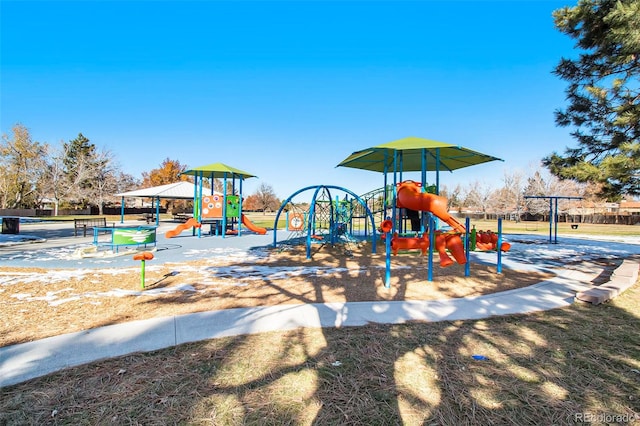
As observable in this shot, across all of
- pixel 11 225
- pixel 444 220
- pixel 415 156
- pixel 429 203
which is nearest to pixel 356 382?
pixel 444 220

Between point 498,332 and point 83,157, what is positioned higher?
point 83,157

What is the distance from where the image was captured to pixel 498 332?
4.34 m

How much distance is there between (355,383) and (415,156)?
12426 mm

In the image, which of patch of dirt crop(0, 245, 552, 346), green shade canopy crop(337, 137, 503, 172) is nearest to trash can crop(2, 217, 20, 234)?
patch of dirt crop(0, 245, 552, 346)

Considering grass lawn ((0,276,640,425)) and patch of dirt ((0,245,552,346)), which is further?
patch of dirt ((0,245,552,346))

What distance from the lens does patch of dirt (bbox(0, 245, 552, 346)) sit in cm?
493

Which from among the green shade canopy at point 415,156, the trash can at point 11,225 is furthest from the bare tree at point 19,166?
the green shade canopy at point 415,156

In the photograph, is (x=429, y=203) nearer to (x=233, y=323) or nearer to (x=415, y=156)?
→ (x=415, y=156)

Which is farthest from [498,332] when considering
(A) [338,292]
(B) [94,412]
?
(B) [94,412]

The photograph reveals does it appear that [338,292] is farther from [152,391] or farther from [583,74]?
[583,74]

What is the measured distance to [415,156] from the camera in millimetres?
14078

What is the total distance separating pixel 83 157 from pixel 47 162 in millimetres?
5698

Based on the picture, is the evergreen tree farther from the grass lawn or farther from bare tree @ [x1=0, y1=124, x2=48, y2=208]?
bare tree @ [x1=0, y1=124, x2=48, y2=208]

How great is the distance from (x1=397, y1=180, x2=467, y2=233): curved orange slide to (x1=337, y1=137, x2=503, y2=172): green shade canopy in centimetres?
151
